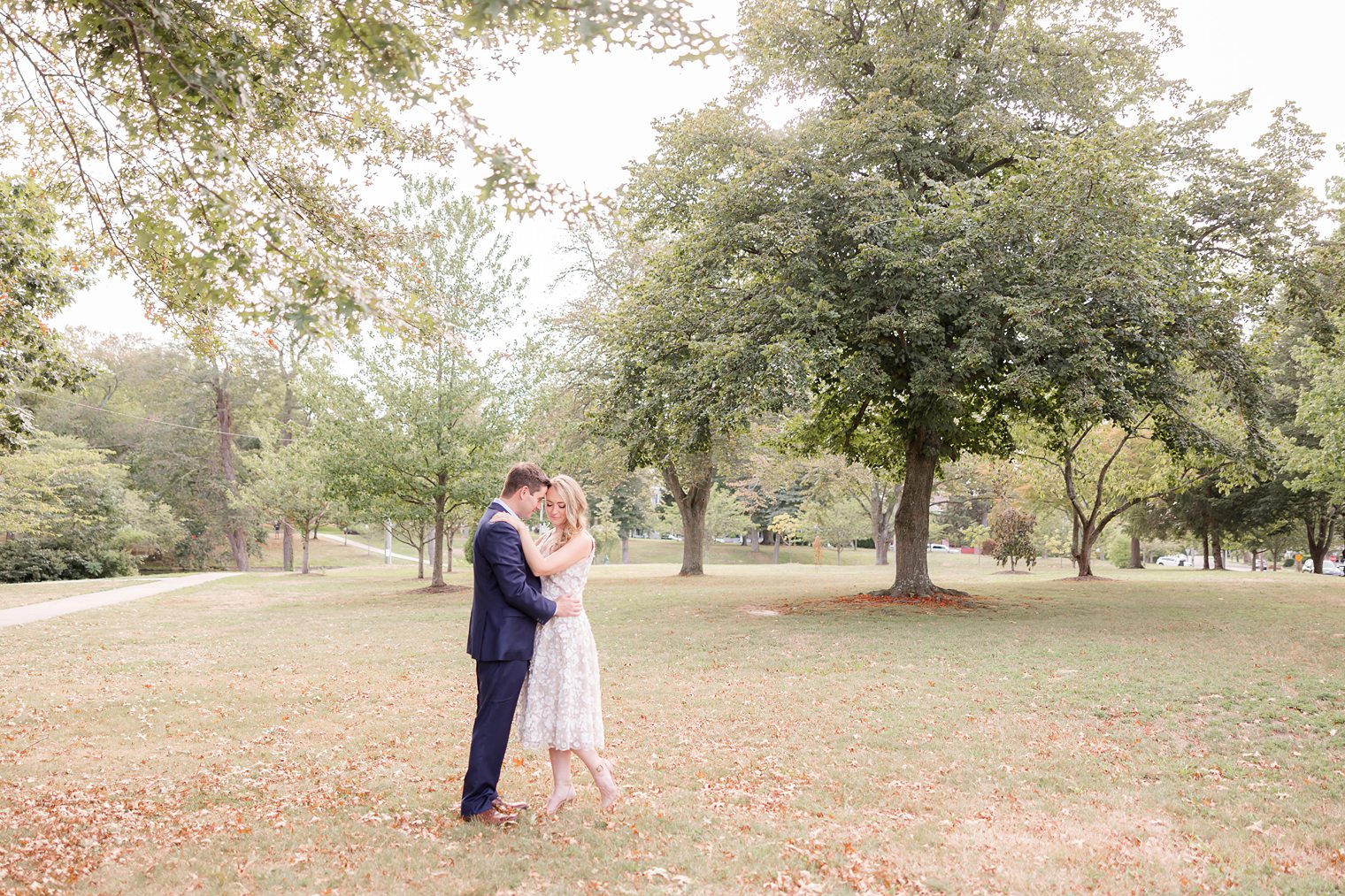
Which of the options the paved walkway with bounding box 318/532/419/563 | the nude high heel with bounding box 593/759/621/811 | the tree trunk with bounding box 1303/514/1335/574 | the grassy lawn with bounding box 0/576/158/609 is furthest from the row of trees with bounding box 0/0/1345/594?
the paved walkway with bounding box 318/532/419/563

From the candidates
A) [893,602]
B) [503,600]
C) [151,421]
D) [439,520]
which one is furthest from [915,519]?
[151,421]

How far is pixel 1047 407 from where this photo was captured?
16688 millimetres

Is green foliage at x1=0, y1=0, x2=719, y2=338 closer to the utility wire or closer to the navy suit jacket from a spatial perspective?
the navy suit jacket

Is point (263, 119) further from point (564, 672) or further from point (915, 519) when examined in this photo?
point (915, 519)

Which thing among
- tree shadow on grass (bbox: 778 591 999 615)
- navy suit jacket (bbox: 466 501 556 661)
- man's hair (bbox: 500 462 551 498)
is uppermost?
man's hair (bbox: 500 462 551 498)

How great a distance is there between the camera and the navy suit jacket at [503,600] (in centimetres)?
502

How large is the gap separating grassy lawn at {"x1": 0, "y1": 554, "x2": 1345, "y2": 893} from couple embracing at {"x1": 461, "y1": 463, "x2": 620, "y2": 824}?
0.36 m

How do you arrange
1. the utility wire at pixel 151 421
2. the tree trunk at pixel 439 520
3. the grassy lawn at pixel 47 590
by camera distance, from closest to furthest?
the grassy lawn at pixel 47 590, the tree trunk at pixel 439 520, the utility wire at pixel 151 421

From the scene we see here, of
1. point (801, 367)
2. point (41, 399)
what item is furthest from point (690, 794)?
point (41, 399)

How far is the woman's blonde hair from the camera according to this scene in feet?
17.2

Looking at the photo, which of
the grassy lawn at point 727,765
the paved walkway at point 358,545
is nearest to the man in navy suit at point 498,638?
the grassy lawn at point 727,765

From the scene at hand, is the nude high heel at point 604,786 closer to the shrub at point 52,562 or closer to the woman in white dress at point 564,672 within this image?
the woman in white dress at point 564,672

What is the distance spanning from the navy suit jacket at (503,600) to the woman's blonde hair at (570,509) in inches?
12.3

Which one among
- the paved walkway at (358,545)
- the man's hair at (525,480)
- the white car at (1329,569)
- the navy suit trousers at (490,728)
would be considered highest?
the man's hair at (525,480)
